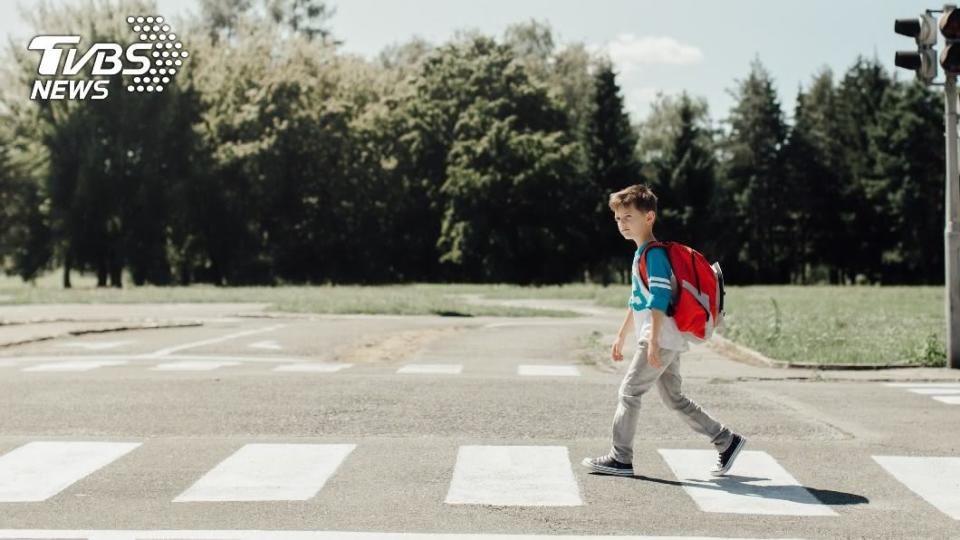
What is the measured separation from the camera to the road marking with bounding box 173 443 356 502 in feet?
22.6

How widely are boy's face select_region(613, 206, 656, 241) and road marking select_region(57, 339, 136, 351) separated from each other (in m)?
13.8

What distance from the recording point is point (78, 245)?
204 ft

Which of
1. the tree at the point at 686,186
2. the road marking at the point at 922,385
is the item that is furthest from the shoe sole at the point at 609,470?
the tree at the point at 686,186

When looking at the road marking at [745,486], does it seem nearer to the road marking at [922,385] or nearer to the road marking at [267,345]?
the road marking at [922,385]

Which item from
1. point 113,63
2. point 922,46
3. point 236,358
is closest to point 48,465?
point 236,358

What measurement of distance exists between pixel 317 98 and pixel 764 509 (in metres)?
63.9

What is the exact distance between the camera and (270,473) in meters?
7.61

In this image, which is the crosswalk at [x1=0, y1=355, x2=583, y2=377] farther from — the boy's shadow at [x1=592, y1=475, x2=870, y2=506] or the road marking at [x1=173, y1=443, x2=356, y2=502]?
the boy's shadow at [x1=592, y1=475, x2=870, y2=506]

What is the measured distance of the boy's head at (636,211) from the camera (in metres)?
7.32

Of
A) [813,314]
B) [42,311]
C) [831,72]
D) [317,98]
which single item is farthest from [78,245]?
[831,72]

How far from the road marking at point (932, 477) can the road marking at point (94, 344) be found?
14098 millimetres

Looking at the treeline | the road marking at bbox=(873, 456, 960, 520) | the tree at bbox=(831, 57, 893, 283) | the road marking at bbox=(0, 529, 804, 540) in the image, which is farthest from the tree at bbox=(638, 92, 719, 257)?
the road marking at bbox=(0, 529, 804, 540)

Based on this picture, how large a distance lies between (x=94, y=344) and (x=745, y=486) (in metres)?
15.3

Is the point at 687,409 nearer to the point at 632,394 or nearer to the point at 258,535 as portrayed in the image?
the point at 632,394
